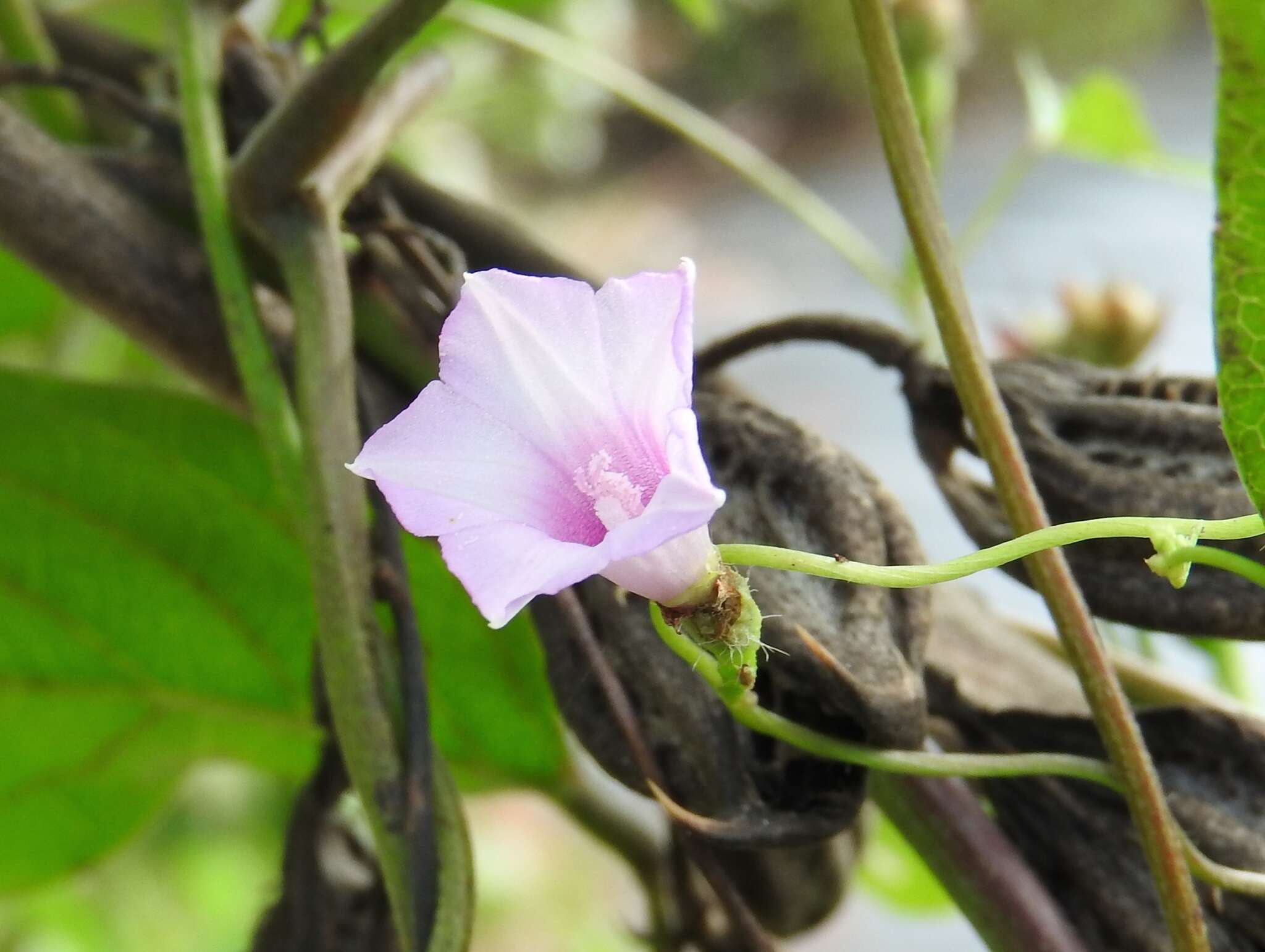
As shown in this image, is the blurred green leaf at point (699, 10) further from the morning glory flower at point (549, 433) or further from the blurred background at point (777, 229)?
the morning glory flower at point (549, 433)

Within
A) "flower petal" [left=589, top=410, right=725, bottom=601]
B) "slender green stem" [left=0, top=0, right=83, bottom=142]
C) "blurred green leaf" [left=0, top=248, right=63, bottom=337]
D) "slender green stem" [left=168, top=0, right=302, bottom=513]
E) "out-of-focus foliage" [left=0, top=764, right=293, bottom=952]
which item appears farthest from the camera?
"out-of-focus foliage" [left=0, top=764, right=293, bottom=952]

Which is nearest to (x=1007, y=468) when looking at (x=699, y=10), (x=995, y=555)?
(x=995, y=555)

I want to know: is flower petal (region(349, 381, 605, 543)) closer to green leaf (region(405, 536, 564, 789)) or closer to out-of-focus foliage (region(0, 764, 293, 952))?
green leaf (region(405, 536, 564, 789))

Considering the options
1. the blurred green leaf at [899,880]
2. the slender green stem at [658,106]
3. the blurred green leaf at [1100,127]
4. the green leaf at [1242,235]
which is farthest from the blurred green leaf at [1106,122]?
the green leaf at [1242,235]

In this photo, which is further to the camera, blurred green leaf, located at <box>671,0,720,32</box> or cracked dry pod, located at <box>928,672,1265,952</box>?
blurred green leaf, located at <box>671,0,720,32</box>

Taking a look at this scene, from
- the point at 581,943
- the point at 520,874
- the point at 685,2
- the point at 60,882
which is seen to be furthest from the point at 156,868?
the point at 685,2

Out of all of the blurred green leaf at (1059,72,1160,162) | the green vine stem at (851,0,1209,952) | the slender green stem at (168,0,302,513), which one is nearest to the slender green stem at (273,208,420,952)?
the slender green stem at (168,0,302,513)

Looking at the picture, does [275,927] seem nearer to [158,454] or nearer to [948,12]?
[158,454]
